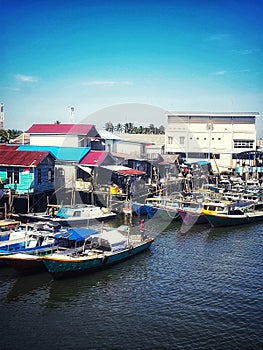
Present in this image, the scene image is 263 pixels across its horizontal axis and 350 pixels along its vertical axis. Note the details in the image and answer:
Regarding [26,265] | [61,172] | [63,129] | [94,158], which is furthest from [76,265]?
[63,129]

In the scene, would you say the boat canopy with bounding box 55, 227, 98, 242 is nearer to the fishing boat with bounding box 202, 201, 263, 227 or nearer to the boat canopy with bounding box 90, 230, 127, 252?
the boat canopy with bounding box 90, 230, 127, 252

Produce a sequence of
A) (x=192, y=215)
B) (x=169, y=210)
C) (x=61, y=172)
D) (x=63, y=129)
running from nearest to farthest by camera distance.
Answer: (x=192, y=215) < (x=169, y=210) < (x=61, y=172) < (x=63, y=129)

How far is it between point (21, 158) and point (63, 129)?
9.17m

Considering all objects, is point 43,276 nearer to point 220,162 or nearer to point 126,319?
point 126,319

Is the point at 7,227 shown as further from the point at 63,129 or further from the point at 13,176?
the point at 63,129

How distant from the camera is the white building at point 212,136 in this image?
173ft

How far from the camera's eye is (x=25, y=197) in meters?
27.0

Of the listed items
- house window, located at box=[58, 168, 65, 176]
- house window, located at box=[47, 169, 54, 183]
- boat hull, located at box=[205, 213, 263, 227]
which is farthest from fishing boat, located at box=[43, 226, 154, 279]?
house window, located at box=[58, 168, 65, 176]

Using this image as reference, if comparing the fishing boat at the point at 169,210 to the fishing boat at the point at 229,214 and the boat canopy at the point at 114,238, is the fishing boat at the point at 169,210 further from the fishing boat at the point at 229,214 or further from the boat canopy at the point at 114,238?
the boat canopy at the point at 114,238

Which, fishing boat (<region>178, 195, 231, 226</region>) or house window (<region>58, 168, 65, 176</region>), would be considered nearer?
fishing boat (<region>178, 195, 231, 226</region>)

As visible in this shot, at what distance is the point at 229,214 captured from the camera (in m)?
29.5

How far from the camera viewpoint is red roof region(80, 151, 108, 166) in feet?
107

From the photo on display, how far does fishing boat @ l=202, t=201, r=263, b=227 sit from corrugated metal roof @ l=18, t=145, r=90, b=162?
37.4 ft

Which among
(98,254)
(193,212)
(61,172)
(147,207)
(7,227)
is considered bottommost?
(98,254)
